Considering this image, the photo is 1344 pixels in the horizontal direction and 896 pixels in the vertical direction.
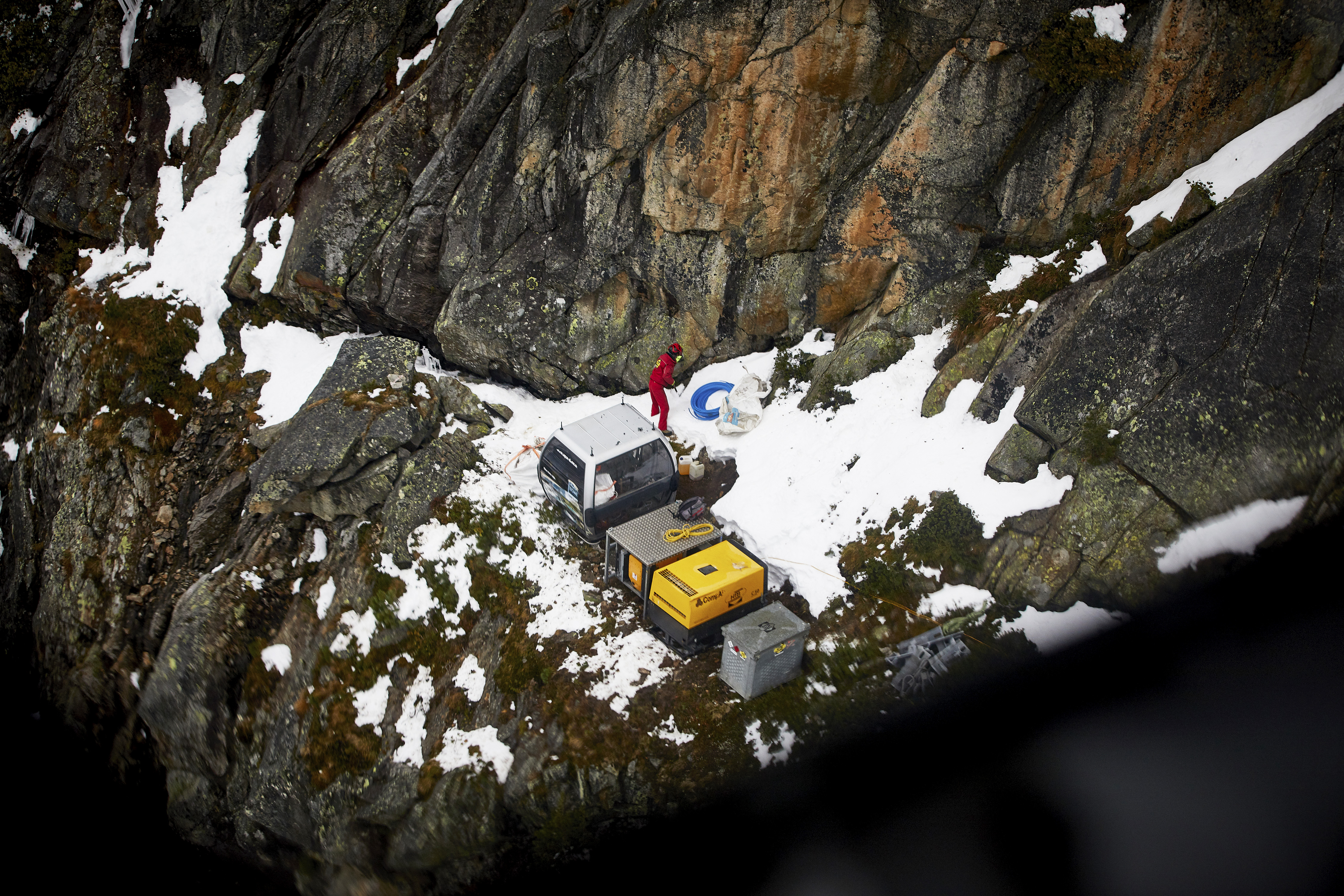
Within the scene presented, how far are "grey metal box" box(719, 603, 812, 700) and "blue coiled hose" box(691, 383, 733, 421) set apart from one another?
17.3 ft

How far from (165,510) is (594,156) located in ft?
36.4

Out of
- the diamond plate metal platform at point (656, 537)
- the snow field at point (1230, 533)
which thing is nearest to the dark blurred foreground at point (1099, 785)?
the snow field at point (1230, 533)

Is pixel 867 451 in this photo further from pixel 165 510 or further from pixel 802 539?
pixel 165 510

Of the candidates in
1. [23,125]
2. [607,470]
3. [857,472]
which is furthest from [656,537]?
[23,125]

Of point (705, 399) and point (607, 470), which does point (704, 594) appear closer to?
point (607, 470)

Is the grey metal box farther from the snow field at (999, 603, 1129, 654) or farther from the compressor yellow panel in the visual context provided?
the snow field at (999, 603, 1129, 654)

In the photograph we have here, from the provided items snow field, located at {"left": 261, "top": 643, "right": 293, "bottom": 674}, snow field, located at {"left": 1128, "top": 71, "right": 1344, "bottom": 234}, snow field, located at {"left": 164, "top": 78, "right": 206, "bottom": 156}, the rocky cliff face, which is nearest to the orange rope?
the rocky cliff face

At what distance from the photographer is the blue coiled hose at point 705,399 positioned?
561 inches

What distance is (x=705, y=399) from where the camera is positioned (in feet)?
47.5

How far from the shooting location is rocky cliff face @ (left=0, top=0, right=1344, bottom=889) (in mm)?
9289

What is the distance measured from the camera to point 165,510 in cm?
1468

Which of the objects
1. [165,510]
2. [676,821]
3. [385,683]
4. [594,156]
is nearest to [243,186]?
[165,510]

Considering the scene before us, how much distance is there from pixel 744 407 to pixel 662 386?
5.28ft

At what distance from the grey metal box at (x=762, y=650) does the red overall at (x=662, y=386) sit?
5.35 metres
